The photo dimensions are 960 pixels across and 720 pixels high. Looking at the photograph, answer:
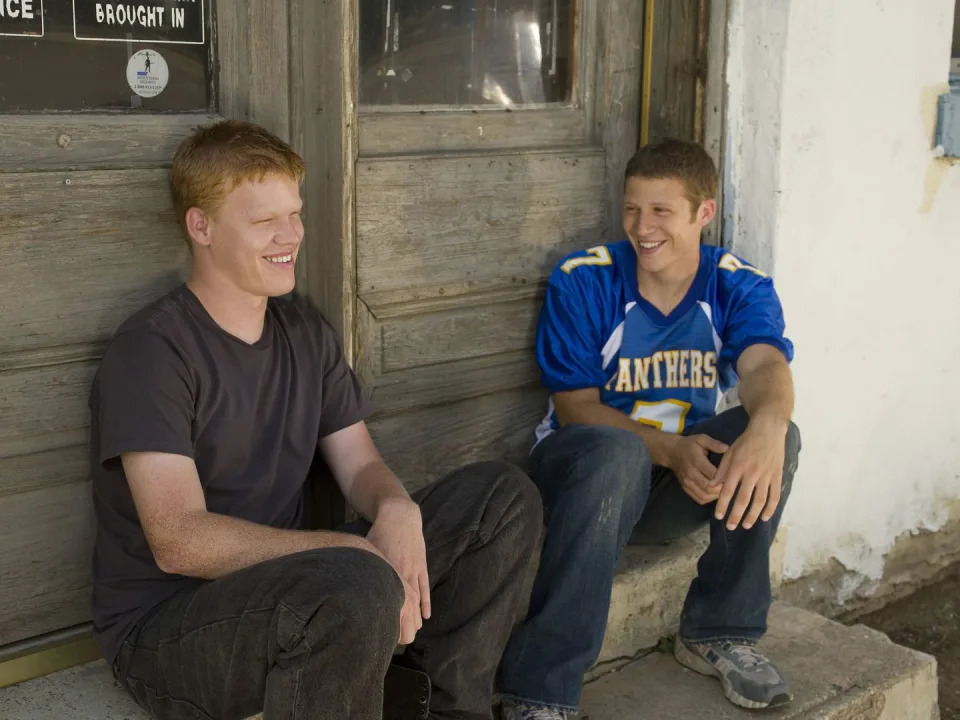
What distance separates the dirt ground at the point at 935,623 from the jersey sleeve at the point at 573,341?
5.28ft

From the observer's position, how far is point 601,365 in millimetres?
3271

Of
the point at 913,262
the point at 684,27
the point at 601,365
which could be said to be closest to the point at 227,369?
the point at 601,365

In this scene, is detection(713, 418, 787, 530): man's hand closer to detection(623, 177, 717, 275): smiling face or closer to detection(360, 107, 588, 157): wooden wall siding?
detection(623, 177, 717, 275): smiling face

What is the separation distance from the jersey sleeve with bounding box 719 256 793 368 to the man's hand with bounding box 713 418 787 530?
1.01ft

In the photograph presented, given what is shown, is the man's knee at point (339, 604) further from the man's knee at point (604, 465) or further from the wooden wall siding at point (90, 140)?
the wooden wall siding at point (90, 140)

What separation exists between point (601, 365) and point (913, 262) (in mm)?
1406

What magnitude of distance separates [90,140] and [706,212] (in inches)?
63.5

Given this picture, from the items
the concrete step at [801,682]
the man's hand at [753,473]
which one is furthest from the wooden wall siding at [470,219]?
the concrete step at [801,682]

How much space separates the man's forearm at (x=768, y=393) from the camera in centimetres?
297

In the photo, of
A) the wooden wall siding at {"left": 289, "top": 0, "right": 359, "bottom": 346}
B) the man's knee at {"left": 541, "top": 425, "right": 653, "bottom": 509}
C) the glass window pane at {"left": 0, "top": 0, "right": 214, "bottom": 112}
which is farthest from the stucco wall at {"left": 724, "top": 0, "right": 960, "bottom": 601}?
the glass window pane at {"left": 0, "top": 0, "right": 214, "bottom": 112}

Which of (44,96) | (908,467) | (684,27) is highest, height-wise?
(684,27)

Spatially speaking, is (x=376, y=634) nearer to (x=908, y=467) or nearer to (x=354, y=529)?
(x=354, y=529)

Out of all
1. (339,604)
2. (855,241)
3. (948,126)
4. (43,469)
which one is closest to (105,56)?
(43,469)

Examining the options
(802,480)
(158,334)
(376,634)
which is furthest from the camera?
(802,480)
